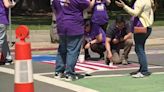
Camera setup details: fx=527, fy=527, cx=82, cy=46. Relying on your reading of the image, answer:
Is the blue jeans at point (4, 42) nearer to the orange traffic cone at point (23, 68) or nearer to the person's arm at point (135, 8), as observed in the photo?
the person's arm at point (135, 8)

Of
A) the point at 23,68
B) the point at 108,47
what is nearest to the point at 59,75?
the point at 108,47

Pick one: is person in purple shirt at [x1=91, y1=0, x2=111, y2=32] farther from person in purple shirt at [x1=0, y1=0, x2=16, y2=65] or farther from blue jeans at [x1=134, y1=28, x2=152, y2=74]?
blue jeans at [x1=134, y1=28, x2=152, y2=74]

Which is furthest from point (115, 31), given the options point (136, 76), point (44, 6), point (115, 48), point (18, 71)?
point (44, 6)

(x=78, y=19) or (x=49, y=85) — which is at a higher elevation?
(x=78, y=19)

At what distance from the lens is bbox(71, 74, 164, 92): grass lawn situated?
8703 millimetres

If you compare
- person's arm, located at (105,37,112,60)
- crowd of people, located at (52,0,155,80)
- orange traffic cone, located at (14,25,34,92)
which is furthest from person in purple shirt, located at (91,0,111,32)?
orange traffic cone, located at (14,25,34,92)

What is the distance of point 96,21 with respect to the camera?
12945mm

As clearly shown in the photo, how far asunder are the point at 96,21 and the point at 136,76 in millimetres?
3326

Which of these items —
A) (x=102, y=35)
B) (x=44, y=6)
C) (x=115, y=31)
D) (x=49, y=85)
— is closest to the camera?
(x=49, y=85)

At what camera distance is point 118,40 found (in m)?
12.0

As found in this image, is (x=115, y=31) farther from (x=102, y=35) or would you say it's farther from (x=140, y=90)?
(x=140, y=90)

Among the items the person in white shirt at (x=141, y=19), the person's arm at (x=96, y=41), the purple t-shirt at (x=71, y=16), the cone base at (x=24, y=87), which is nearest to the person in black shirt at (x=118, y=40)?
the person's arm at (x=96, y=41)

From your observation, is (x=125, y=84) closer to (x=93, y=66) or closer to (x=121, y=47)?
(x=93, y=66)

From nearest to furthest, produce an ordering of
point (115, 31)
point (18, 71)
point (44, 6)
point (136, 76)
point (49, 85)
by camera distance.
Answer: point (18, 71), point (49, 85), point (136, 76), point (115, 31), point (44, 6)
